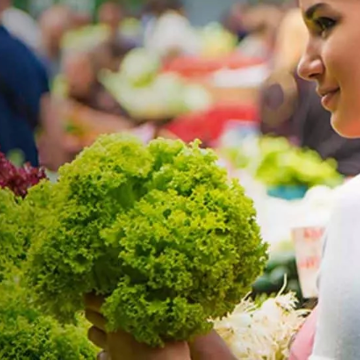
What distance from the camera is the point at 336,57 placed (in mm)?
1203

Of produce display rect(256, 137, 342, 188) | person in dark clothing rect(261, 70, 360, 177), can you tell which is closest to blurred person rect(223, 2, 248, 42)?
person in dark clothing rect(261, 70, 360, 177)

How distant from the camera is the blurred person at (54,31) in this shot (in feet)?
11.7

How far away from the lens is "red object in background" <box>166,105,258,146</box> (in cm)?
390

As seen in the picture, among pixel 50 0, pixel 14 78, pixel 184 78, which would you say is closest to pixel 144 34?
pixel 184 78

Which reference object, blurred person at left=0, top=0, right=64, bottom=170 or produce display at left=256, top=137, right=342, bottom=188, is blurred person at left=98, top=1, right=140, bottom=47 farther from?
blurred person at left=0, top=0, right=64, bottom=170

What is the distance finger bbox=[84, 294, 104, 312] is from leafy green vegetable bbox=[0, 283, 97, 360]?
140 mm

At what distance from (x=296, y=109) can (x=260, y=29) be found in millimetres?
706

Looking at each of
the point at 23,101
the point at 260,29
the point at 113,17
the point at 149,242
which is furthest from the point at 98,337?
the point at 260,29

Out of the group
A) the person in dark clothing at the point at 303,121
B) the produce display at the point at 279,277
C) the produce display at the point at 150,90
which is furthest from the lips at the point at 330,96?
the produce display at the point at 150,90

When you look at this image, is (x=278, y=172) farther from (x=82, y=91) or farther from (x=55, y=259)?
(x=55, y=259)

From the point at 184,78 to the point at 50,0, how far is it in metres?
0.81

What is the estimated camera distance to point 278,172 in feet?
10.6

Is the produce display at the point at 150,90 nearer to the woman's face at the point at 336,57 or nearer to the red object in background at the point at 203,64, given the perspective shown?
the red object in background at the point at 203,64

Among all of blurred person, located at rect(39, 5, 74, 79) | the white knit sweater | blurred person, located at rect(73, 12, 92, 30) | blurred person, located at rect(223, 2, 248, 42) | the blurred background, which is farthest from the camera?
blurred person, located at rect(223, 2, 248, 42)
